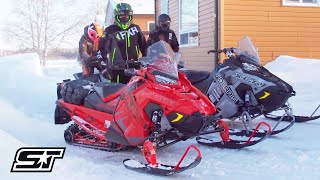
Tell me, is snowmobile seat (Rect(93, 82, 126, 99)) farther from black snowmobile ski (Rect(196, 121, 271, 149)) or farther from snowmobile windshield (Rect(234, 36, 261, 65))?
snowmobile windshield (Rect(234, 36, 261, 65))

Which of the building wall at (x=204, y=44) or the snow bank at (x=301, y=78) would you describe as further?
the building wall at (x=204, y=44)

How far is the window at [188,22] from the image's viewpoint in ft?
39.6

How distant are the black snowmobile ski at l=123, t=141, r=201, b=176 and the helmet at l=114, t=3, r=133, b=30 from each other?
233cm

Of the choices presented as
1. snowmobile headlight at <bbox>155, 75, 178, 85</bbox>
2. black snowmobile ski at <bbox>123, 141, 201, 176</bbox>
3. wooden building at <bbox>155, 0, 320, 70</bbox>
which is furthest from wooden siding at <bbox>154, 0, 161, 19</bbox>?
black snowmobile ski at <bbox>123, 141, 201, 176</bbox>

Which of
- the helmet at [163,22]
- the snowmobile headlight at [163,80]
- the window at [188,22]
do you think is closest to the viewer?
the snowmobile headlight at [163,80]

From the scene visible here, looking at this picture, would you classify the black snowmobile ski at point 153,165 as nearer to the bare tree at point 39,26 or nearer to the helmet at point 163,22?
the helmet at point 163,22

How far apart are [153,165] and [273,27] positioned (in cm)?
769

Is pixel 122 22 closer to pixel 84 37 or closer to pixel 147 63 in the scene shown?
pixel 147 63

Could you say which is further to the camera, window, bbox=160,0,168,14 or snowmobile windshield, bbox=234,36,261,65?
window, bbox=160,0,168,14

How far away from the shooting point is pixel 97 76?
6.84 meters

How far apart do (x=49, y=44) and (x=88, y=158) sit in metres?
49.8

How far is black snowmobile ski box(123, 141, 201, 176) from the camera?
145 inches

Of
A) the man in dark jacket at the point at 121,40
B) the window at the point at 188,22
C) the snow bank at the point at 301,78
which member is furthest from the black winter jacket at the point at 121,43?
the window at the point at 188,22

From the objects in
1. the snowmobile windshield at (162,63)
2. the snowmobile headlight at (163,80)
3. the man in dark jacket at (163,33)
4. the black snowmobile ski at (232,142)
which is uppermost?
the man in dark jacket at (163,33)
